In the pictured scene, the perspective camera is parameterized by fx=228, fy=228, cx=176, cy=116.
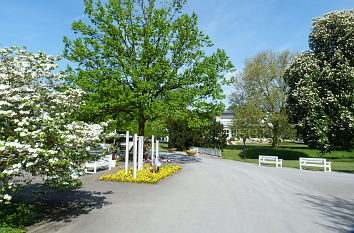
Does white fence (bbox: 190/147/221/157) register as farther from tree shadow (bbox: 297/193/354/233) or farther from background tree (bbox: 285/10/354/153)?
tree shadow (bbox: 297/193/354/233)

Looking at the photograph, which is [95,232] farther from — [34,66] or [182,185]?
[182,185]

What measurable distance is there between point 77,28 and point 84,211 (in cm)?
1350

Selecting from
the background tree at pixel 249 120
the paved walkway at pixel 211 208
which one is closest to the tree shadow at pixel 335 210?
the paved walkway at pixel 211 208

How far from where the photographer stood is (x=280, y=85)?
109 feet

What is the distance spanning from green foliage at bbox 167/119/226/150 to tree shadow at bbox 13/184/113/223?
2335 cm

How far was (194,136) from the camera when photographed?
3347 cm

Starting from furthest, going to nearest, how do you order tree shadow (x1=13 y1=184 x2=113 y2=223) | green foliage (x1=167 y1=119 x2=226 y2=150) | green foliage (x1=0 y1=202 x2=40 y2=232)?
green foliage (x1=167 y1=119 x2=226 y2=150)
tree shadow (x1=13 y1=184 x2=113 y2=223)
green foliage (x1=0 y1=202 x2=40 y2=232)

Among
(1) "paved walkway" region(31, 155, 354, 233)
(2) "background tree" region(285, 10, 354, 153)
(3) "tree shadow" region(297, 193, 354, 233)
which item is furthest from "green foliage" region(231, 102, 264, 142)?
(3) "tree shadow" region(297, 193, 354, 233)

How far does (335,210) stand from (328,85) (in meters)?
15.9

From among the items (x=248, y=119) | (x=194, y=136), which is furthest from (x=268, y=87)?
(x=194, y=136)

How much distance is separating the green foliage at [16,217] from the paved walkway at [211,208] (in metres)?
0.48

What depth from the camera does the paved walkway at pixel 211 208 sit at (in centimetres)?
537

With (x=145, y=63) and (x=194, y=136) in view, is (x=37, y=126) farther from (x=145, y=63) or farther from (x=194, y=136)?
(x=194, y=136)

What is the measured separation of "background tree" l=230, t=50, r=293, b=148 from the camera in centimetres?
3231
